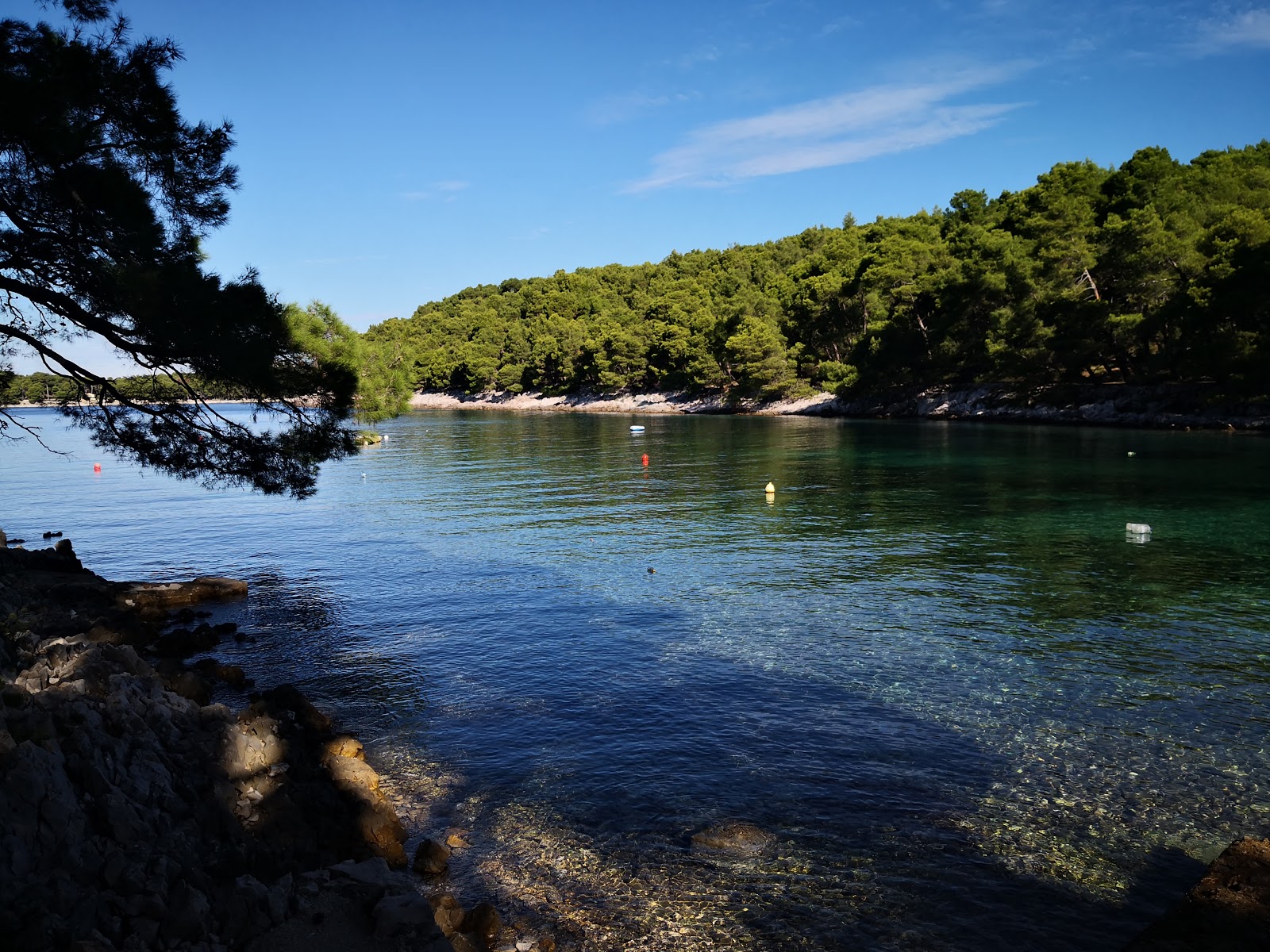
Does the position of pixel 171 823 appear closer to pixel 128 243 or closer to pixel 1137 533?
pixel 128 243

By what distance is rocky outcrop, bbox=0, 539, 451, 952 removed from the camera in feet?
19.1

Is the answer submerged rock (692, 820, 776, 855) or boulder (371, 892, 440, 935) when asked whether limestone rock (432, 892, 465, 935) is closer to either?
boulder (371, 892, 440, 935)

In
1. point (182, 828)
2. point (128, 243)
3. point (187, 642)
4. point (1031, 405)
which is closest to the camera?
point (182, 828)

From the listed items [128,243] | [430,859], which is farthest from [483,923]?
[128,243]

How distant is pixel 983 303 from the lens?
79875 millimetres

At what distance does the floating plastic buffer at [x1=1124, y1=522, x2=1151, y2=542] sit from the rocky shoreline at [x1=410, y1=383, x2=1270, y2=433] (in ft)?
133

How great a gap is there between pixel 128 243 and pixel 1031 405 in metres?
79.3

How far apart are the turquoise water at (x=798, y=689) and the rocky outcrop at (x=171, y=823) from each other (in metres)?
1.28

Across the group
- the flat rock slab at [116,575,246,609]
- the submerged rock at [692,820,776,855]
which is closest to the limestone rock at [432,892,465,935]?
the submerged rock at [692,820,776,855]

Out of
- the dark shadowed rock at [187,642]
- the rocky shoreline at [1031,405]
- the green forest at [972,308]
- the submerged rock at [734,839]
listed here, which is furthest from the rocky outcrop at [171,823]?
the rocky shoreline at [1031,405]

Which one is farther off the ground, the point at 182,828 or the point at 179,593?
the point at 182,828

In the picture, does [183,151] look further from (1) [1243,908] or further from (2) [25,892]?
(1) [1243,908]

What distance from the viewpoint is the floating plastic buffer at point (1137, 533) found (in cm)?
2584

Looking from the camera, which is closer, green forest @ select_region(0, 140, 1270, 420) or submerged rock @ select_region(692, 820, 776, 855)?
submerged rock @ select_region(692, 820, 776, 855)
